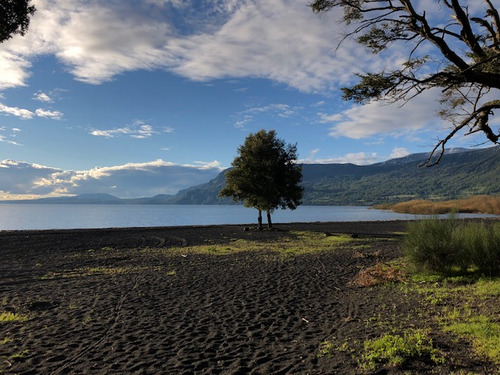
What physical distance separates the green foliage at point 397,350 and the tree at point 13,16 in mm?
13110

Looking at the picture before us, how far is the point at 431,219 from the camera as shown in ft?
49.3

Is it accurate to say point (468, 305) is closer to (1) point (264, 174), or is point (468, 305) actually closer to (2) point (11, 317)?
(2) point (11, 317)

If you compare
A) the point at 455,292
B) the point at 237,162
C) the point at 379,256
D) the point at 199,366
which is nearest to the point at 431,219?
the point at 455,292

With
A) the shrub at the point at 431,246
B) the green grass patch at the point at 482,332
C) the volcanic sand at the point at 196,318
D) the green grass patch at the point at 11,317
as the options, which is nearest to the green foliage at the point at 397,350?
the volcanic sand at the point at 196,318

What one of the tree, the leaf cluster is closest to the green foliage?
the tree

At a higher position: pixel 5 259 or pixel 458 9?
pixel 458 9

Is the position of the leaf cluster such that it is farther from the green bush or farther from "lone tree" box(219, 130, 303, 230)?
the green bush

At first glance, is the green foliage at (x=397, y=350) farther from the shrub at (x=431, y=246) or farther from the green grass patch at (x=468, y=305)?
the shrub at (x=431, y=246)

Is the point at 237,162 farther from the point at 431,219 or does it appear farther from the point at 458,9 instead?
the point at 458,9

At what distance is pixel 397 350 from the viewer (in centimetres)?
667

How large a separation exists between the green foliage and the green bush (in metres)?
7.49

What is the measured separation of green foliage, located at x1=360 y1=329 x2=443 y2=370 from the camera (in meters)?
6.31

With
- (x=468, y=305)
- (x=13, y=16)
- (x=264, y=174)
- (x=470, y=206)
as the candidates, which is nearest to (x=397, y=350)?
(x=468, y=305)

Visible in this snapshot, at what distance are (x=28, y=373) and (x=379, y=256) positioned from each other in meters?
19.5
